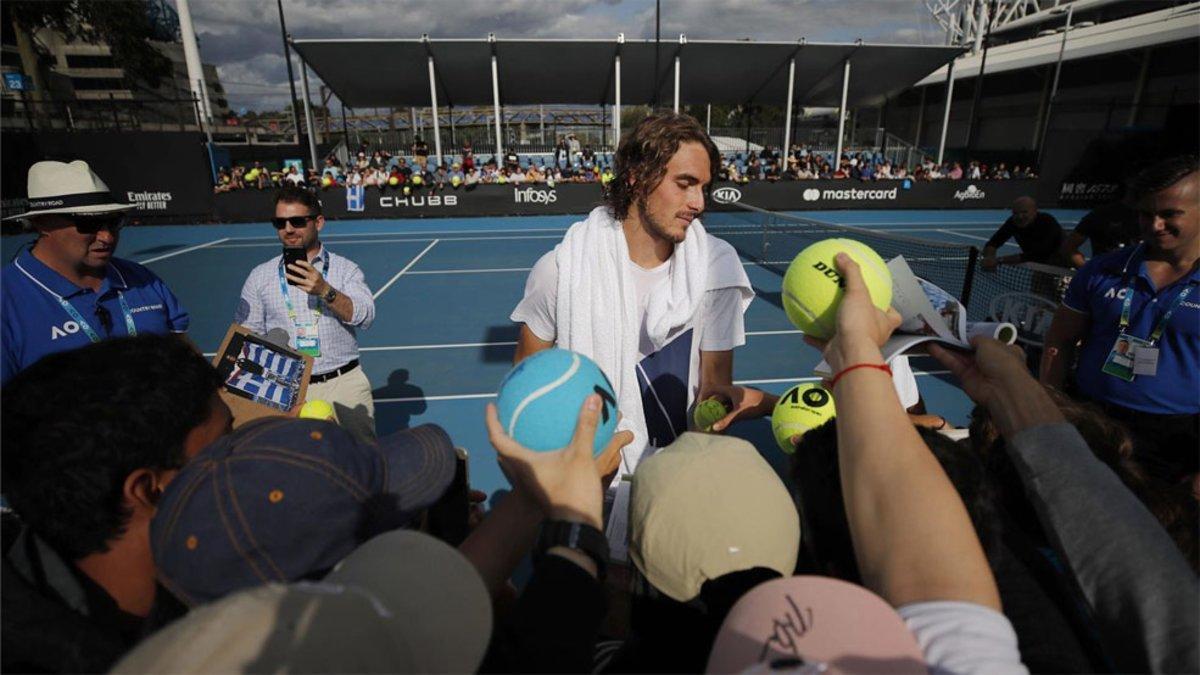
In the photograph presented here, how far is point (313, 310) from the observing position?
4.02 m

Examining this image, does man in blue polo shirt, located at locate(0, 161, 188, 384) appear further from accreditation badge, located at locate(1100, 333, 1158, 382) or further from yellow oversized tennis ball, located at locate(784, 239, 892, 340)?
accreditation badge, located at locate(1100, 333, 1158, 382)

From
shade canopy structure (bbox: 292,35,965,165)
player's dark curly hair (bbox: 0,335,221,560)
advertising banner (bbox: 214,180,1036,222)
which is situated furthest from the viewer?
shade canopy structure (bbox: 292,35,965,165)

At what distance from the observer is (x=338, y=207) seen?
69.7ft

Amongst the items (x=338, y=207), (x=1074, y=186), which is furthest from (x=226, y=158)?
(x=1074, y=186)

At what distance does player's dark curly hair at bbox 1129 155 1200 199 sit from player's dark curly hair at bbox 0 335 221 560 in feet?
15.5

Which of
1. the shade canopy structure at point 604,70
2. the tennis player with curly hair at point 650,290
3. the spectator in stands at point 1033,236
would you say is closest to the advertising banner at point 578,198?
the shade canopy structure at point 604,70

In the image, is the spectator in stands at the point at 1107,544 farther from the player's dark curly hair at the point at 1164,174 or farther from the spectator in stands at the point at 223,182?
the spectator in stands at the point at 223,182

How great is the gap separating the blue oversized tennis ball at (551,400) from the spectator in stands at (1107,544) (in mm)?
1112

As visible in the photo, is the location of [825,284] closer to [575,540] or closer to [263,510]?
[575,540]

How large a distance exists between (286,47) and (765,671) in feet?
94.7

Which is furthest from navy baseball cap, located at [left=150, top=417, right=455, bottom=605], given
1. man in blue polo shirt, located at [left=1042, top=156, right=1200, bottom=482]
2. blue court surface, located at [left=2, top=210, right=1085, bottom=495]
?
man in blue polo shirt, located at [left=1042, top=156, right=1200, bottom=482]

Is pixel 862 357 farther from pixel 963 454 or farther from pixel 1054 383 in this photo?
pixel 1054 383

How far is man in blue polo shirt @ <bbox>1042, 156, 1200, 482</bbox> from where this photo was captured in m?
3.16

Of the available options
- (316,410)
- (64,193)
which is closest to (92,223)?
(64,193)
